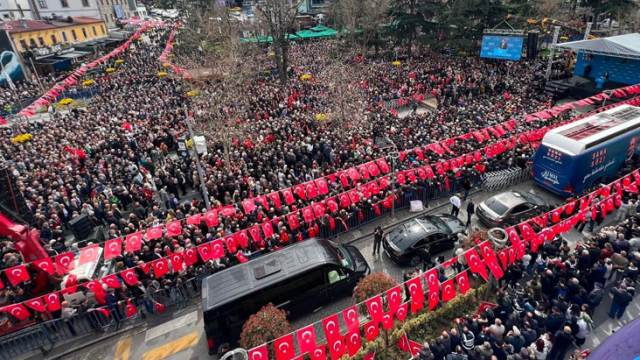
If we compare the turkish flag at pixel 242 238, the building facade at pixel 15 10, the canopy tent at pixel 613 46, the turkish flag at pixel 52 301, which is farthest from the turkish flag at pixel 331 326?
the building facade at pixel 15 10

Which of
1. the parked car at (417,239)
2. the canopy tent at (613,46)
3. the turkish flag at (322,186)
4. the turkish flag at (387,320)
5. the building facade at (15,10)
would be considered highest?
the building facade at (15,10)

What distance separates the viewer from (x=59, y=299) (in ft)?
34.8

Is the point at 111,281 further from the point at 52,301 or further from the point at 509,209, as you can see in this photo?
the point at 509,209

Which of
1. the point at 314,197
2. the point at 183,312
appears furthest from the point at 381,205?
the point at 183,312

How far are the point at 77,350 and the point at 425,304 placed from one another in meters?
10.5

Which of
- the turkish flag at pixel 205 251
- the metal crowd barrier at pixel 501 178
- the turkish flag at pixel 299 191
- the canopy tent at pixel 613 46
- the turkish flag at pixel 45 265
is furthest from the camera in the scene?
the canopy tent at pixel 613 46

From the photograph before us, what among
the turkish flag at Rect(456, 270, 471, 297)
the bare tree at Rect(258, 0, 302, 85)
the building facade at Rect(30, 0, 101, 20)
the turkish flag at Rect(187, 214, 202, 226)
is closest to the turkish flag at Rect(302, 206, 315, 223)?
the turkish flag at Rect(187, 214, 202, 226)

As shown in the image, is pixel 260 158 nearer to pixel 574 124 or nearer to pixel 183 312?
pixel 183 312

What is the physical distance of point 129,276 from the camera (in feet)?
36.2

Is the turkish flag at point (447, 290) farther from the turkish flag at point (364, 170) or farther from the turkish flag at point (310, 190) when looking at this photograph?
the turkish flag at point (364, 170)

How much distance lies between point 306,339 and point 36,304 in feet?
26.2

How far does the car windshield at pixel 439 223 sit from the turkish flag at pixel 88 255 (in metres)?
12.0

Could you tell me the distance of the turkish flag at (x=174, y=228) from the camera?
1284 cm

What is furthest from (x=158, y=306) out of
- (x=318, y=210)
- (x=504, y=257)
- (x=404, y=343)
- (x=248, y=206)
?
(x=504, y=257)
